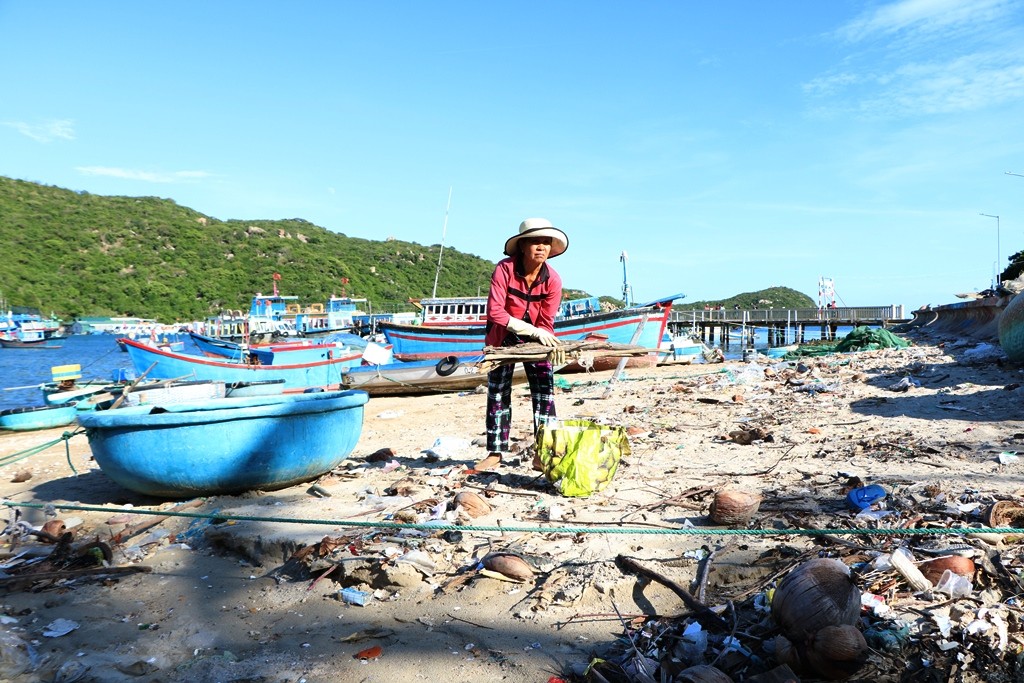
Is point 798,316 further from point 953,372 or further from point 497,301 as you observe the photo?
point 497,301

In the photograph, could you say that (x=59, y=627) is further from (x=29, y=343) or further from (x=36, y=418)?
(x=29, y=343)

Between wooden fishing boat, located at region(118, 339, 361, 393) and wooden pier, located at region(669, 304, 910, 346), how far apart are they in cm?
2714

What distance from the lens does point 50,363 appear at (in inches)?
1492

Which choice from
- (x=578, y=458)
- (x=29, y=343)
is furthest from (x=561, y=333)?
(x=29, y=343)

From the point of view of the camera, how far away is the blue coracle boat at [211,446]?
423 centimetres

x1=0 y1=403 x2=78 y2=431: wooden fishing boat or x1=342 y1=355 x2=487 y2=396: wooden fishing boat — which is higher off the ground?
x1=342 y1=355 x2=487 y2=396: wooden fishing boat

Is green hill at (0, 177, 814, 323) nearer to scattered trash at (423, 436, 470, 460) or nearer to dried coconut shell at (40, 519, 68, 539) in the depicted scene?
scattered trash at (423, 436, 470, 460)

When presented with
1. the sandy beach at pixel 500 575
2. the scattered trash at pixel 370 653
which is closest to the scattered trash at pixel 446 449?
the sandy beach at pixel 500 575

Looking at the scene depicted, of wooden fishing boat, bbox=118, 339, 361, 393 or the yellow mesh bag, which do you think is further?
wooden fishing boat, bbox=118, 339, 361, 393

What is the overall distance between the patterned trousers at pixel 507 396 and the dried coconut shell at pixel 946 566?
263 cm

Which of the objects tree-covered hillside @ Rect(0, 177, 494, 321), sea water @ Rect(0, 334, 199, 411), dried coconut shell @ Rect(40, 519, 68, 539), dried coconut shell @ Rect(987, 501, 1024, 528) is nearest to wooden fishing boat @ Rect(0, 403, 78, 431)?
sea water @ Rect(0, 334, 199, 411)

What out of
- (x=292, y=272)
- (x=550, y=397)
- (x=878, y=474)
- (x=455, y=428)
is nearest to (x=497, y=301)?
(x=550, y=397)

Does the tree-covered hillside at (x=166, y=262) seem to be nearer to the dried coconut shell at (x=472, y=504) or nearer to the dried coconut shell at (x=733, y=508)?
the dried coconut shell at (x=472, y=504)

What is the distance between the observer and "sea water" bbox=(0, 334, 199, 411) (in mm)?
20006
